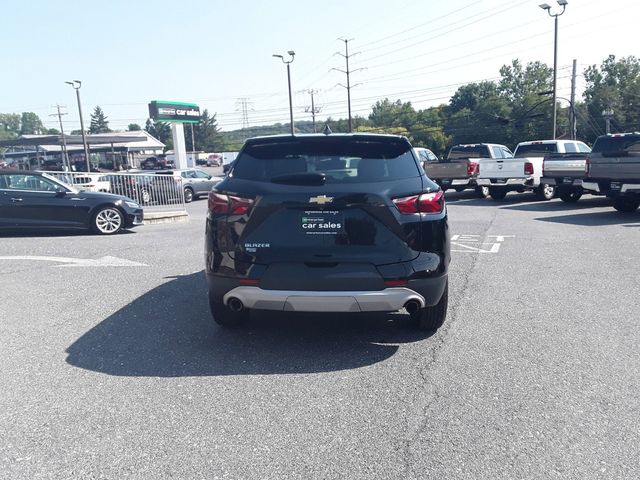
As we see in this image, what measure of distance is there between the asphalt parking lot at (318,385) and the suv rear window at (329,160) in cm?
148

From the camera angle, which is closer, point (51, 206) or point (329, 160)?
point (329, 160)

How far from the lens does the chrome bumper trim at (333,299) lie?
4.24 meters

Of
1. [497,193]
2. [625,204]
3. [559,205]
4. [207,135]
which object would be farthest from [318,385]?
[207,135]

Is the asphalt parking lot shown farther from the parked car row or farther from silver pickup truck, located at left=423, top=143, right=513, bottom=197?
silver pickup truck, located at left=423, top=143, right=513, bottom=197

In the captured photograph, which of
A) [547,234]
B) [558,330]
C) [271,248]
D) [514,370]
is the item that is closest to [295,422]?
[271,248]

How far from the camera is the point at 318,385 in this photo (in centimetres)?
399

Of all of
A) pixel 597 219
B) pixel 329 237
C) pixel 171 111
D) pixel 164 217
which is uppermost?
pixel 171 111

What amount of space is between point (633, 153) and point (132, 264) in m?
11.6

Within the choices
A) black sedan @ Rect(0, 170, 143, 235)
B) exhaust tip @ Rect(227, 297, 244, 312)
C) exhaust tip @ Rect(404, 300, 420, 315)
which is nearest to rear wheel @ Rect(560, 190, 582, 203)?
black sedan @ Rect(0, 170, 143, 235)

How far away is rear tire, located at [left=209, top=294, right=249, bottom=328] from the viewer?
493 cm

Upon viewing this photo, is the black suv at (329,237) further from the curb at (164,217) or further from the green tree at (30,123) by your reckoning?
the green tree at (30,123)

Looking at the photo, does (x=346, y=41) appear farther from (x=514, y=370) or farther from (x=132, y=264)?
(x=514, y=370)

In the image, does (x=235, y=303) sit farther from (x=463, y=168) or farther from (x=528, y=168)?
(x=463, y=168)

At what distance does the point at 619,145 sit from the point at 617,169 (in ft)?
2.65
